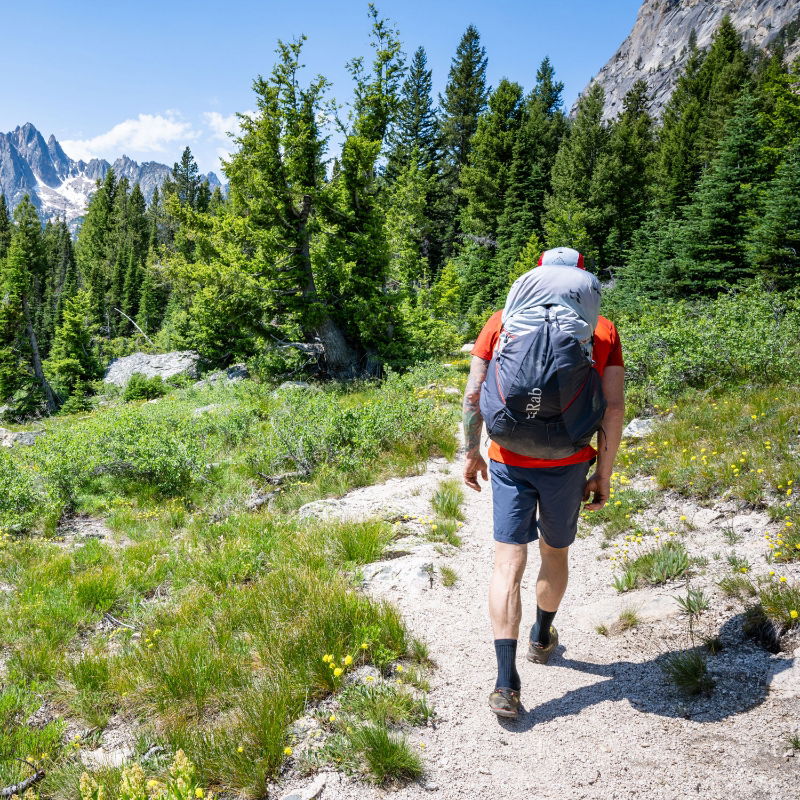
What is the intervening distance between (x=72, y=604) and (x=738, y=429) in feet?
23.6

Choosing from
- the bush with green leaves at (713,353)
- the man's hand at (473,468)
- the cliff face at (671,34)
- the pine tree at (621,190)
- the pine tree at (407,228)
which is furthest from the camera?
the cliff face at (671,34)

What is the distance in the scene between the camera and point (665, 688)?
2.92 metres

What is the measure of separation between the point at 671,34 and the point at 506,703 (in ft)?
502

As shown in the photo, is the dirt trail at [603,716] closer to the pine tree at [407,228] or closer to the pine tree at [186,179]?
the pine tree at [407,228]

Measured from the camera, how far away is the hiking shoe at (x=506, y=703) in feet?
8.77

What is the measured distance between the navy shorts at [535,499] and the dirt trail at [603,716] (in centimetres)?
97

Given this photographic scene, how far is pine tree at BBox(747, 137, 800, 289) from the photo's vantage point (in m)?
19.1

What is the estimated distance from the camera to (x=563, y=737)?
2.63m

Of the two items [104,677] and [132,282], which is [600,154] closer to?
[104,677]

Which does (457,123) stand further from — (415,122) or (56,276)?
(56,276)

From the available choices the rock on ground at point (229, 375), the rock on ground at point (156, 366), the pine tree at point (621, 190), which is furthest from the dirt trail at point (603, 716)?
the pine tree at point (621, 190)

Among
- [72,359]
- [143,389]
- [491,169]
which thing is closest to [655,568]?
[143,389]

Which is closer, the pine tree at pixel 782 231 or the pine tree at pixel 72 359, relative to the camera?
the pine tree at pixel 782 231

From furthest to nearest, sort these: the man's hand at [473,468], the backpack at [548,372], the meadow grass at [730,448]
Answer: the meadow grass at [730,448] → the man's hand at [473,468] → the backpack at [548,372]
